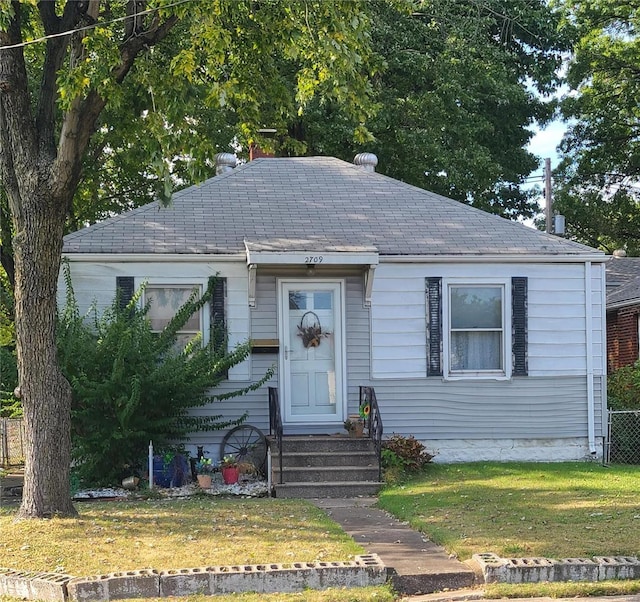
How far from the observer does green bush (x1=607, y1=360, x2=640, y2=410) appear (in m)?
15.7

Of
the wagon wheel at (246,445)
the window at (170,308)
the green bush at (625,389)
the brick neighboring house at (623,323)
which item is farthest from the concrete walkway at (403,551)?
the brick neighboring house at (623,323)

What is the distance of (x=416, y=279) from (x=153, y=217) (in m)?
4.40

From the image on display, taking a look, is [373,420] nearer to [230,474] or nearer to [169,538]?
[230,474]

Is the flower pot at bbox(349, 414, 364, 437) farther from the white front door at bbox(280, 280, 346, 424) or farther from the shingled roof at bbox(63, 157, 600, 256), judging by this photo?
the shingled roof at bbox(63, 157, 600, 256)

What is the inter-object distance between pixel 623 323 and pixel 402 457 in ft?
32.3

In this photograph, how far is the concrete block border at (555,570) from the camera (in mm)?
6953

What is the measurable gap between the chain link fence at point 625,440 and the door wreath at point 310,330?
16.9 ft

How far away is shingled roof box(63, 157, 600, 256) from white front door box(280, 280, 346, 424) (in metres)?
0.86

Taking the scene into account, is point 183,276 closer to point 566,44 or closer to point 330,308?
point 330,308

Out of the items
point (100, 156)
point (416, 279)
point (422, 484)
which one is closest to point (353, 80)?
point (416, 279)

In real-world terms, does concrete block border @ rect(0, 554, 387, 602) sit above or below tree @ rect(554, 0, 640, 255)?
below

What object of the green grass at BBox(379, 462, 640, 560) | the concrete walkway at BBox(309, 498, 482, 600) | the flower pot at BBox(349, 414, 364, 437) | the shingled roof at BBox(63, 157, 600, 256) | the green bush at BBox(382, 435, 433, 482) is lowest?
the concrete walkway at BBox(309, 498, 482, 600)

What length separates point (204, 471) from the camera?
13.0 meters

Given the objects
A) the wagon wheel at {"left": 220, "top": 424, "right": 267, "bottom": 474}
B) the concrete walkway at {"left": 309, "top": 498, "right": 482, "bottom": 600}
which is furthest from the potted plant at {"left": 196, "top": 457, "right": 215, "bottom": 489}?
the concrete walkway at {"left": 309, "top": 498, "right": 482, "bottom": 600}
